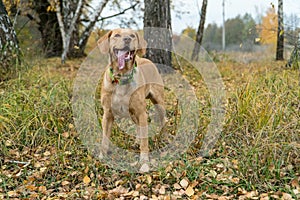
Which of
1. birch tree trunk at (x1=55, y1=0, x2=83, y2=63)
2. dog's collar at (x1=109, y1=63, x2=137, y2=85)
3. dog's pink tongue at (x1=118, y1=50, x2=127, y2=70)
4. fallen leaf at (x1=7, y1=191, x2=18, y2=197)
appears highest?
birch tree trunk at (x1=55, y1=0, x2=83, y2=63)

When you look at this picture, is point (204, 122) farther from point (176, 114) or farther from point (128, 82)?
point (128, 82)

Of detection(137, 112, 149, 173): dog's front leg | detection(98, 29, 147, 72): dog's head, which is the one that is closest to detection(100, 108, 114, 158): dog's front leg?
detection(137, 112, 149, 173): dog's front leg

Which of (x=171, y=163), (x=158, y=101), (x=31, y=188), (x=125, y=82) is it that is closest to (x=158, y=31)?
(x=158, y=101)

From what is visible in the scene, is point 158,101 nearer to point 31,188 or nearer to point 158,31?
point 31,188

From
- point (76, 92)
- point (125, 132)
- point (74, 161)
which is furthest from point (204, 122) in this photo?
point (76, 92)

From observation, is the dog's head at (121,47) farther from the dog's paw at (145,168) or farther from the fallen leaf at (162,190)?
the fallen leaf at (162,190)

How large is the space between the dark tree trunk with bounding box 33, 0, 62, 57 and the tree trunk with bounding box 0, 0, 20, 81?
4.59m

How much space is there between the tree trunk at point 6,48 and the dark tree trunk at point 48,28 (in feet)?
15.1

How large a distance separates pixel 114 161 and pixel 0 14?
4048 mm

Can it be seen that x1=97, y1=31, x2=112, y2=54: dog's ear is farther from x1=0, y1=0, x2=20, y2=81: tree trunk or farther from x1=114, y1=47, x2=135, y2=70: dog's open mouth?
x1=0, y1=0, x2=20, y2=81: tree trunk

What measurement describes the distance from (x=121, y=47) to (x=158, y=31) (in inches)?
129

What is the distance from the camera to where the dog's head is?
3.26 metres

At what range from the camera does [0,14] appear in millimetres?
6109

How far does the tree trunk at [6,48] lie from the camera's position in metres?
5.65
